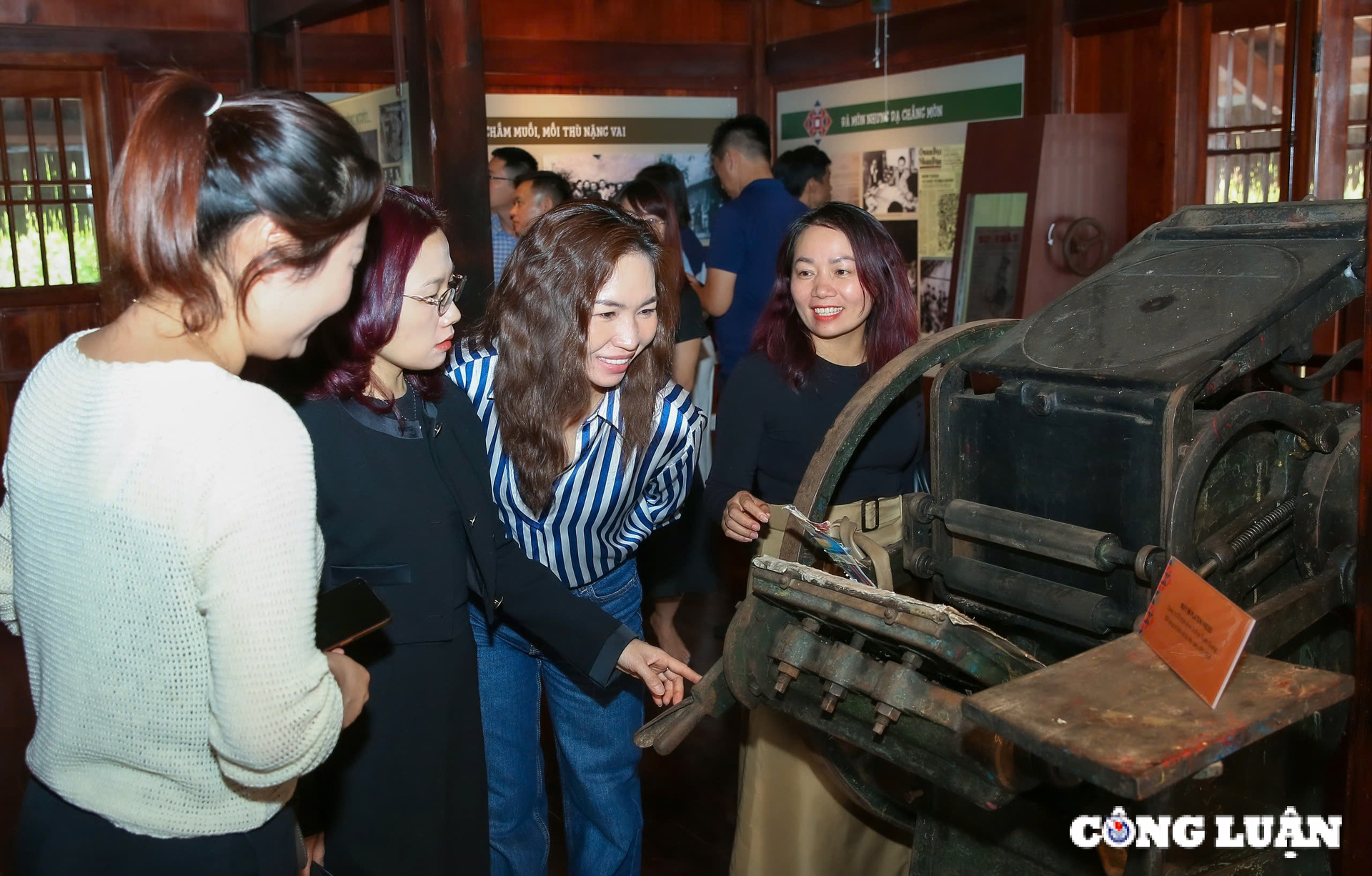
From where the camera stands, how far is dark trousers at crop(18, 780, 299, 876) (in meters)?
1.21

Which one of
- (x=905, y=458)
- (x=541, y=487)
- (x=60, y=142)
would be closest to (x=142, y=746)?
(x=541, y=487)

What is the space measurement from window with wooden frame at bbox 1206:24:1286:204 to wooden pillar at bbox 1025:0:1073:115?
59 centimetres

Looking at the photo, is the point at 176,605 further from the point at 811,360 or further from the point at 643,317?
the point at 811,360

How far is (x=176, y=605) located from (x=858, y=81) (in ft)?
17.5

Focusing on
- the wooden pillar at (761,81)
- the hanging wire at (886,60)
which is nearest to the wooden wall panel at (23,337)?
the wooden pillar at (761,81)

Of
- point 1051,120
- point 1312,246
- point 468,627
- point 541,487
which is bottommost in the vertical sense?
point 468,627

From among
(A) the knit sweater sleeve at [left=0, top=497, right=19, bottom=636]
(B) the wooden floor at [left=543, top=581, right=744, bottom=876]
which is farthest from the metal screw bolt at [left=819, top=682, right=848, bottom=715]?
(B) the wooden floor at [left=543, top=581, right=744, bottom=876]

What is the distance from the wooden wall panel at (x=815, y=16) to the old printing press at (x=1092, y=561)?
151 inches

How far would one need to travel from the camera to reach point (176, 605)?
3.68 ft

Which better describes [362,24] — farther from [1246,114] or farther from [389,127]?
[1246,114]

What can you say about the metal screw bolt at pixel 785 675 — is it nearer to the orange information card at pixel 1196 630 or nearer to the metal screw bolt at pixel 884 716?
the metal screw bolt at pixel 884 716

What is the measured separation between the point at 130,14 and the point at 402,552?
15.9 feet

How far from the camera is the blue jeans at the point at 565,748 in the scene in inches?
84.7

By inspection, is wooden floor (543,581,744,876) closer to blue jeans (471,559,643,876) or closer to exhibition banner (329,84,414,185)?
blue jeans (471,559,643,876)
